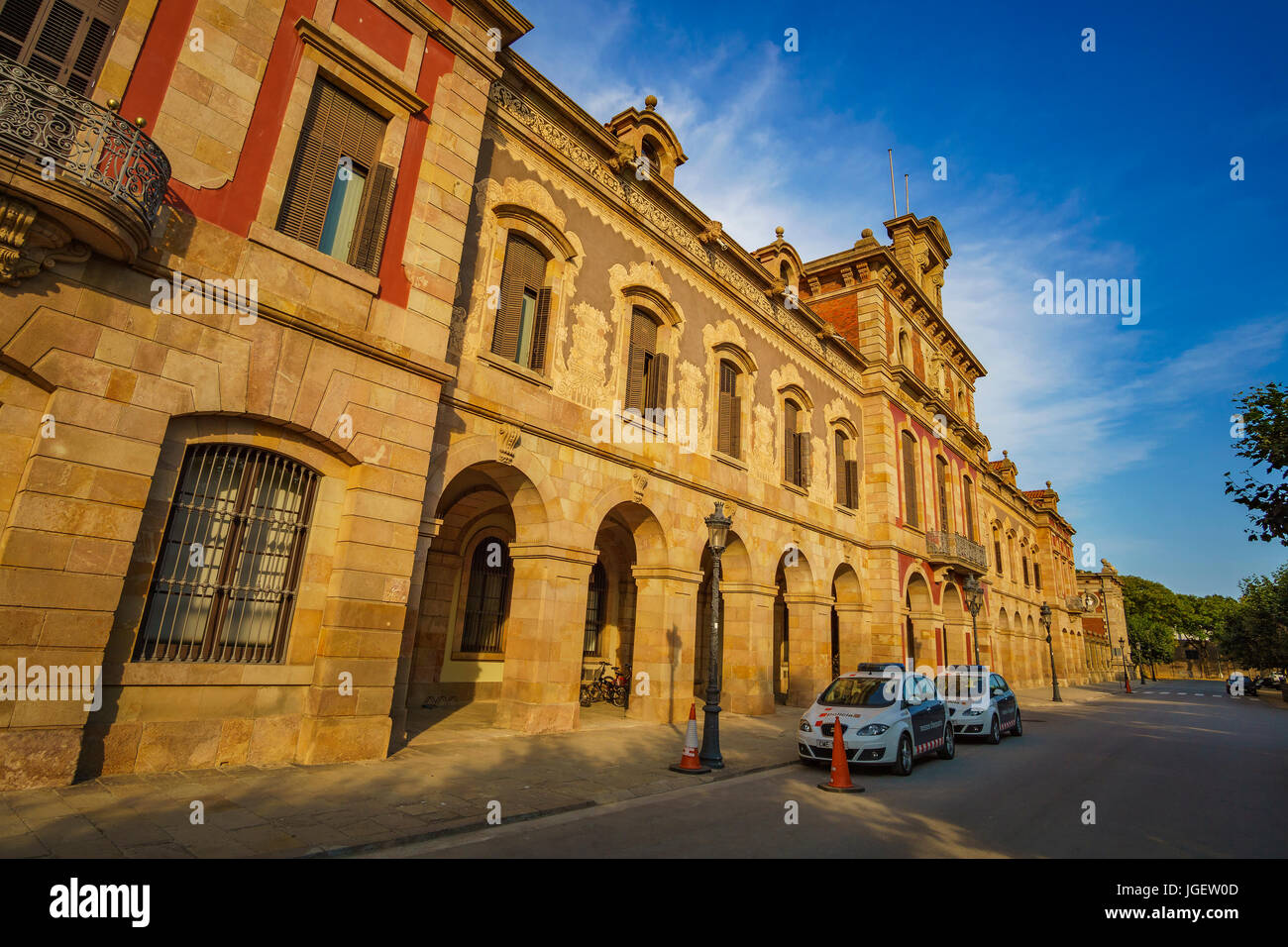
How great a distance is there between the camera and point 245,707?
7.49 metres

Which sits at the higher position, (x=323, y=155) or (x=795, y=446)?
(x=323, y=155)

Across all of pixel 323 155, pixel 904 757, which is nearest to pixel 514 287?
pixel 323 155

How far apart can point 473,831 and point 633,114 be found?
49.6 feet

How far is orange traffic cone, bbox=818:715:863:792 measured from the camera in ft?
27.1

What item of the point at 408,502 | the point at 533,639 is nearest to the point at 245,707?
the point at 408,502

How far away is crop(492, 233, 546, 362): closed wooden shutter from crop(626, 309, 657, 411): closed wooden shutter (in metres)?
2.61

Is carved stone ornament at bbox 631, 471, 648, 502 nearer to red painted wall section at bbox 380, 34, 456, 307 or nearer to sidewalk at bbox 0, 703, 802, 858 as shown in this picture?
sidewalk at bbox 0, 703, 802, 858

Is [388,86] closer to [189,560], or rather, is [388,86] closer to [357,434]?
[357,434]

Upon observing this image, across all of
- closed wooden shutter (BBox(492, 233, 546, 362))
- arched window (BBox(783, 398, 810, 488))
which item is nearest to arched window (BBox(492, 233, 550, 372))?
closed wooden shutter (BBox(492, 233, 546, 362))

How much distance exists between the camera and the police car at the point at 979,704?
1395 centimetres

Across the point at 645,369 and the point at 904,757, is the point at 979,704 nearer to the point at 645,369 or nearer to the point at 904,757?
the point at 904,757

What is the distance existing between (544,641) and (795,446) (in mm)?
11570

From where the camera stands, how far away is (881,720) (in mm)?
9500

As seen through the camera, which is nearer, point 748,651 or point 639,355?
point 639,355
